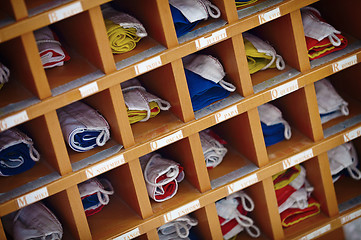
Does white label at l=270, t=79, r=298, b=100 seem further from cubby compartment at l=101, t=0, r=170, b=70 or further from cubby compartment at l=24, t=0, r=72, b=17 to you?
cubby compartment at l=24, t=0, r=72, b=17

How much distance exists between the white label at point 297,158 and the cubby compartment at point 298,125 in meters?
0.02

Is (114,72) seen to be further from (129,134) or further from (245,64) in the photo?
(245,64)

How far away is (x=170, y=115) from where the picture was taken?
2633 millimetres

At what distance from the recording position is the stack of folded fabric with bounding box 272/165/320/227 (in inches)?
116

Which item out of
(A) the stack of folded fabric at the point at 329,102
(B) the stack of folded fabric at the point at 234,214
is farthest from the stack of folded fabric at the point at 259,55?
(B) the stack of folded fabric at the point at 234,214

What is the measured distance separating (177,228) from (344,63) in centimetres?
113

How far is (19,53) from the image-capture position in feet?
7.41

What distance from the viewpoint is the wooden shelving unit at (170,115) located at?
7.49ft

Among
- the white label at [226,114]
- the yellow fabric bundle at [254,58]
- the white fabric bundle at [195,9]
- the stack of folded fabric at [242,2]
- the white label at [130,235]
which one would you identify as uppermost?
the white fabric bundle at [195,9]

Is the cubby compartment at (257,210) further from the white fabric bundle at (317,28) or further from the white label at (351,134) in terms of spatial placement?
the white fabric bundle at (317,28)

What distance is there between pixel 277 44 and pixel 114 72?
0.89 meters

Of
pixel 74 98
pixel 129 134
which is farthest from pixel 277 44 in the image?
pixel 74 98

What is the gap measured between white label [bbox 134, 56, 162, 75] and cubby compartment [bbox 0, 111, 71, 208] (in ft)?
1.27

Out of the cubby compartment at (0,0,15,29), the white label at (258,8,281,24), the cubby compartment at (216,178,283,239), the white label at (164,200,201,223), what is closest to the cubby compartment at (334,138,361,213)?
the cubby compartment at (216,178,283,239)
